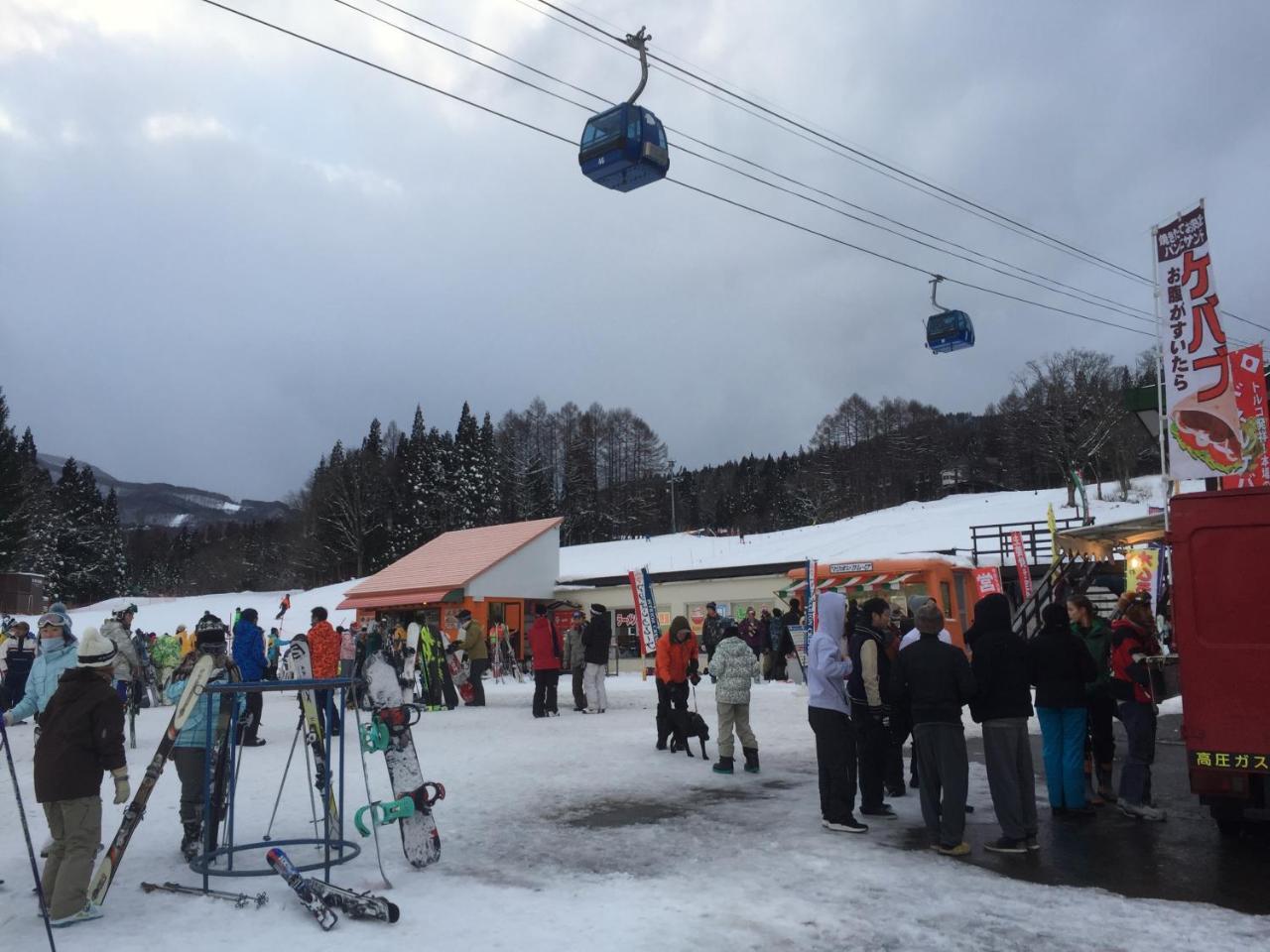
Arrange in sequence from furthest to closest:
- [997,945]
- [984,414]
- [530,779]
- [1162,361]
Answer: [984,414] → [1162,361] → [530,779] → [997,945]

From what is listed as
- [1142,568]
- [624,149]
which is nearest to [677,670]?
[624,149]

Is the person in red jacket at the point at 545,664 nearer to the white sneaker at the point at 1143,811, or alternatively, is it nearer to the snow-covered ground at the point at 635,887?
the snow-covered ground at the point at 635,887

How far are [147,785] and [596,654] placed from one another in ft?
33.2

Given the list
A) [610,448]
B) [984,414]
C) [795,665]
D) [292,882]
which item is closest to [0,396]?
[610,448]

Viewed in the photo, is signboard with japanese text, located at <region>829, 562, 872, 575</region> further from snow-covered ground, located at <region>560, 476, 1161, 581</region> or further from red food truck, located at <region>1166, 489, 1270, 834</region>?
red food truck, located at <region>1166, 489, 1270, 834</region>

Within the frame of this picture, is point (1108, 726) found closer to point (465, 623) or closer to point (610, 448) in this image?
point (465, 623)

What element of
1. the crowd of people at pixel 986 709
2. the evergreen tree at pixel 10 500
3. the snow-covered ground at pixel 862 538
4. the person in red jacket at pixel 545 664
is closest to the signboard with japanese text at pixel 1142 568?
the crowd of people at pixel 986 709

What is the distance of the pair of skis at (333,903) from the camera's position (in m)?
4.56

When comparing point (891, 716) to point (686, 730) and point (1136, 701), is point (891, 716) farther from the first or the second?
point (686, 730)

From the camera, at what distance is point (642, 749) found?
35.5ft

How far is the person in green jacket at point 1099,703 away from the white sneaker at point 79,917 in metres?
7.07

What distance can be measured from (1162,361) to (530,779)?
9640mm

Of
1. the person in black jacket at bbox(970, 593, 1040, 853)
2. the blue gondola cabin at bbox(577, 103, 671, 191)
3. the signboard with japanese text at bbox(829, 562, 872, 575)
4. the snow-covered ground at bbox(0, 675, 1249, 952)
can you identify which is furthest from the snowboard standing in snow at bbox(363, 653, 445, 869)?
the signboard with japanese text at bbox(829, 562, 872, 575)

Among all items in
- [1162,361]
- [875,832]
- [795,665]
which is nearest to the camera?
[875,832]
